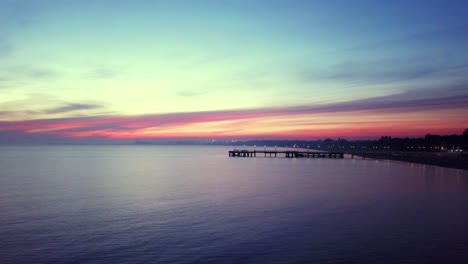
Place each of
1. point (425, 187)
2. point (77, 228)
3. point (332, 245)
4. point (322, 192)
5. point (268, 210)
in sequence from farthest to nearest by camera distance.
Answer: point (425, 187) < point (322, 192) < point (268, 210) < point (77, 228) < point (332, 245)

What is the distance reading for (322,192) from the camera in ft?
145

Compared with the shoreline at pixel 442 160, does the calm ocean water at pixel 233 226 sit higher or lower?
lower

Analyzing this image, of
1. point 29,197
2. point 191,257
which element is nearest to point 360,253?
point 191,257

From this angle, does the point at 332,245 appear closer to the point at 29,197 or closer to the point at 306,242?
the point at 306,242

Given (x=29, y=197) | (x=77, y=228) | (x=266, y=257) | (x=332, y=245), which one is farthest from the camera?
(x=29, y=197)

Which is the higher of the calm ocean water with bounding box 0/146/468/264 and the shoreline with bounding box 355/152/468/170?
the shoreline with bounding box 355/152/468/170

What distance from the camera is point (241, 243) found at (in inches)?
833

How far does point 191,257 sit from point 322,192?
1101 inches

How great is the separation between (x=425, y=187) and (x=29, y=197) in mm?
41623

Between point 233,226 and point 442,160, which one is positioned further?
point 442,160

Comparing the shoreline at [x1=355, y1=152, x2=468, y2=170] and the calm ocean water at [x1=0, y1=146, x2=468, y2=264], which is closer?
the calm ocean water at [x1=0, y1=146, x2=468, y2=264]

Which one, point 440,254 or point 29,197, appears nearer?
point 440,254

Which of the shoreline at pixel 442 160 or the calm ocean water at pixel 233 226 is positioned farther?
the shoreline at pixel 442 160

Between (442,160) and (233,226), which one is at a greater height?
(442,160)
